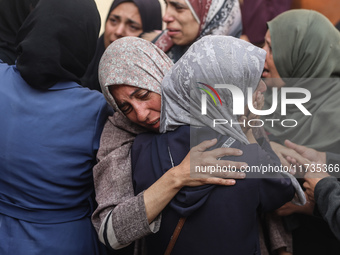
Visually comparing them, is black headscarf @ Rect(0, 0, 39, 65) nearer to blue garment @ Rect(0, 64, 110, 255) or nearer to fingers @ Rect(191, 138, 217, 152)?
blue garment @ Rect(0, 64, 110, 255)

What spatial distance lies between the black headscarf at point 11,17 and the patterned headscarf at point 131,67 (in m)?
0.76

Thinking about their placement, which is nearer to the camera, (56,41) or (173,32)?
(56,41)

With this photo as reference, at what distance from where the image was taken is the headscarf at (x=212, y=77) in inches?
50.9

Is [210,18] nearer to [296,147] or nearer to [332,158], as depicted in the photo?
[296,147]

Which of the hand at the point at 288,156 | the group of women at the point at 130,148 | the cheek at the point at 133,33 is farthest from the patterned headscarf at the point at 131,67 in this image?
the cheek at the point at 133,33

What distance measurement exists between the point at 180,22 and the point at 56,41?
3.64 ft

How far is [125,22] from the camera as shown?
2.67 m

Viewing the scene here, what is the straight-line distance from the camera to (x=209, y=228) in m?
1.28

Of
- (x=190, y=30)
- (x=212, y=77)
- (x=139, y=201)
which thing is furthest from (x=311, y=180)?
(x=190, y=30)

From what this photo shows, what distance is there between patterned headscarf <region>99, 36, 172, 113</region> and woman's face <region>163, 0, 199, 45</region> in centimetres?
94

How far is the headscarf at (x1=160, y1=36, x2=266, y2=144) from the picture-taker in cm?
129

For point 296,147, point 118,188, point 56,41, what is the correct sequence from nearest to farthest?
1. point 118,188
2. point 56,41
3. point 296,147

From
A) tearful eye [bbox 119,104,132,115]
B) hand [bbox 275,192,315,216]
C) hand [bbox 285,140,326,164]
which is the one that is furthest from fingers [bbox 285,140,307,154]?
tearful eye [bbox 119,104,132,115]

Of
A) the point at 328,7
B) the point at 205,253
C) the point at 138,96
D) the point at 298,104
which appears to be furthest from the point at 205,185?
the point at 328,7
